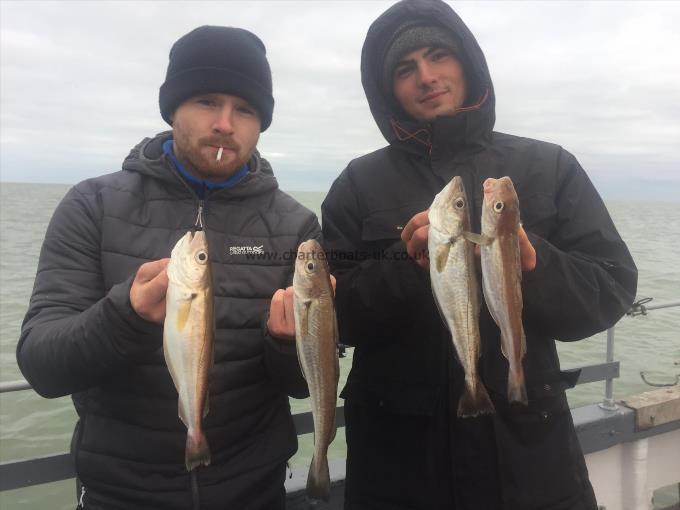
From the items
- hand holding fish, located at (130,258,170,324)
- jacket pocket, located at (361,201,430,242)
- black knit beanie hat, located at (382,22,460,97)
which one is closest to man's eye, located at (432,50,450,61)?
black knit beanie hat, located at (382,22,460,97)

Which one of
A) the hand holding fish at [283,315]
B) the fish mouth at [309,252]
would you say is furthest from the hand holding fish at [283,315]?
the fish mouth at [309,252]

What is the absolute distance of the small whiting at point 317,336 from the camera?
8.45ft

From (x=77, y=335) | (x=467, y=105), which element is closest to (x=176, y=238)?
(x=77, y=335)

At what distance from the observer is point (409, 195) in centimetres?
321

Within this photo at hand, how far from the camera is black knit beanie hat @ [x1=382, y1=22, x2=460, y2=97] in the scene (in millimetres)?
3229

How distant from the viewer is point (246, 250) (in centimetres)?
295

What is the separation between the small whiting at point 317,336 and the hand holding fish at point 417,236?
453 millimetres

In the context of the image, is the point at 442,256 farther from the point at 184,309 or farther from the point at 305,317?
the point at 184,309

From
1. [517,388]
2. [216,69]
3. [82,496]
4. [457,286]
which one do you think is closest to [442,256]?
[457,286]

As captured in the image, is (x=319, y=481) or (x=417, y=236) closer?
(x=417, y=236)

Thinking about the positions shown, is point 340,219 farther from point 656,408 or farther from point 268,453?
point 656,408

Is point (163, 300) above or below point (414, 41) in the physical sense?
below

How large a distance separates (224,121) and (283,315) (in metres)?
1.14

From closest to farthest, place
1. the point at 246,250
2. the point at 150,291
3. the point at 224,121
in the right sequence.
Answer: the point at 150,291
the point at 224,121
the point at 246,250
